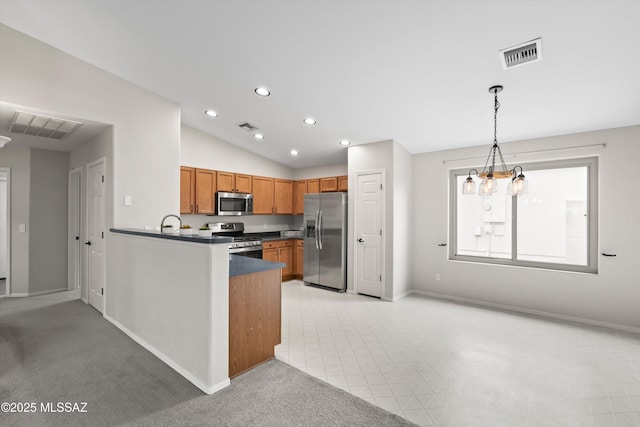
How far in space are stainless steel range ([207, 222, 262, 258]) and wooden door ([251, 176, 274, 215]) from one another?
49 cm

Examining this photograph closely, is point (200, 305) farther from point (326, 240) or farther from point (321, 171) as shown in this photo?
point (321, 171)

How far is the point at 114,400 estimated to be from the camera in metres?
2.15

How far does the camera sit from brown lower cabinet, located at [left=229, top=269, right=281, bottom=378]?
8.18ft

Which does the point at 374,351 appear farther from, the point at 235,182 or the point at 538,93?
the point at 235,182

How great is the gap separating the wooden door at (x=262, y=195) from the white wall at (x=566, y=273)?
3.08 m

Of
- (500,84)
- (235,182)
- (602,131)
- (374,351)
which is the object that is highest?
(500,84)

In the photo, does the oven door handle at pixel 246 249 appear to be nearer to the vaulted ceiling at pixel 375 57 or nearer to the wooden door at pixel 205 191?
the wooden door at pixel 205 191

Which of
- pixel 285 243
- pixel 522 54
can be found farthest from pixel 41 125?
pixel 522 54

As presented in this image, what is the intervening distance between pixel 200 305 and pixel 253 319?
52 centimetres

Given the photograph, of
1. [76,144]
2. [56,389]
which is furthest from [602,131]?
[76,144]

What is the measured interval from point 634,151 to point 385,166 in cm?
291

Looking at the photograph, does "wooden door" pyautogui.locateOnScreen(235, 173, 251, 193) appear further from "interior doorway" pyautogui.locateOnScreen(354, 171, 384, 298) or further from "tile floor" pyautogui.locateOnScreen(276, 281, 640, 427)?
"tile floor" pyautogui.locateOnScreen(276, 281, 640, 427)

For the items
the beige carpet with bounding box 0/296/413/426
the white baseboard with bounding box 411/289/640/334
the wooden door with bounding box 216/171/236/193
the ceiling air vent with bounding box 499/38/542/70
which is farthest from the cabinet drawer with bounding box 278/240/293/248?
the ceiling air vent with bounding box 499/38/542/70

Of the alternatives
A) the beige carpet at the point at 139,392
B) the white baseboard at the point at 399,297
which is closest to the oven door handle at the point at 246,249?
the beige carpet at the point at 139,392
